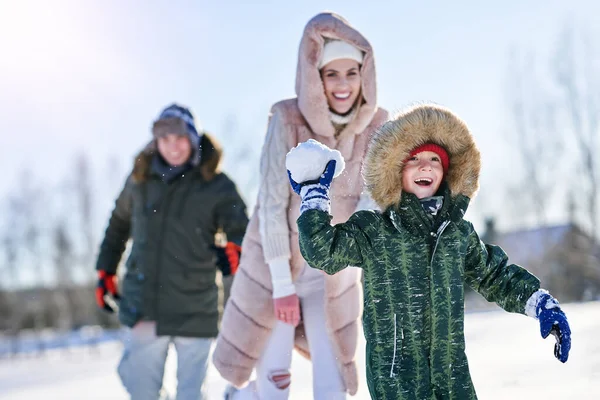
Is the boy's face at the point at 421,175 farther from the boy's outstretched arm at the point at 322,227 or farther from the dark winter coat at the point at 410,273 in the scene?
the boy's outstretched arm at the point at 322,227

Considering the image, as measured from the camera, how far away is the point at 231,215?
12.8ft

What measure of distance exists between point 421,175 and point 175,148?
183cm

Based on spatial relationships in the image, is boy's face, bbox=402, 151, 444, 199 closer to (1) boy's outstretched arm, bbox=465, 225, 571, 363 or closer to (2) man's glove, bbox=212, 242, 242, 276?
(1) boy's outstretched arm, bbox=465, 225, 571, 363

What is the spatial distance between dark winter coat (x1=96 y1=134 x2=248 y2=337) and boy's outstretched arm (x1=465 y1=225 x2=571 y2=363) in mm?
1657

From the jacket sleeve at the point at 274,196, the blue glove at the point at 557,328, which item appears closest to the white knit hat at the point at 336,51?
the jacket sleeve at the point at 274,196

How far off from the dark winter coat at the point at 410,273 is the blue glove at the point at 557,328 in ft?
0.35

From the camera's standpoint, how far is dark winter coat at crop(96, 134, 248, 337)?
148 inches

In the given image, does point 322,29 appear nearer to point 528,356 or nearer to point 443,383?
point 443,383

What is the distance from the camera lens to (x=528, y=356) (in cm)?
558

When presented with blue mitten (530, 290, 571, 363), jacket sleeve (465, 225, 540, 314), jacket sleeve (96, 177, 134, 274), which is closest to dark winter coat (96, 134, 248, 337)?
jacket sleeve (96, 177, 134, 274)

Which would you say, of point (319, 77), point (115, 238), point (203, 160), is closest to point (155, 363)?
point (115, 238)

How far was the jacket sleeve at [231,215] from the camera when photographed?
153 inches

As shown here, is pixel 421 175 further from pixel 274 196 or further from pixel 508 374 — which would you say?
pixel 508 374

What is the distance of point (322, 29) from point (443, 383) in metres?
1.72
